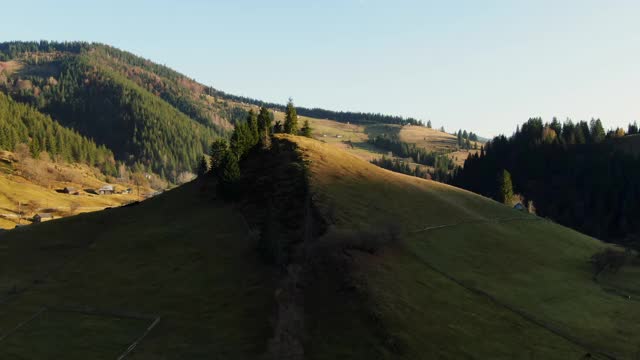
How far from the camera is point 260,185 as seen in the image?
11144 cm

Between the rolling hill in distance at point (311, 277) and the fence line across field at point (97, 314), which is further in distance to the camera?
the fence line across field at point (97, 314)

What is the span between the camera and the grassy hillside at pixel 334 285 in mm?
58125

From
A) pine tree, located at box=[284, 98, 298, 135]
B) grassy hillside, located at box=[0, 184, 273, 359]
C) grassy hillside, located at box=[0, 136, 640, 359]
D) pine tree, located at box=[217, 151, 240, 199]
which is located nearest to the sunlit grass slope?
grassy hillside, located at box=[0, 136, 640, 359]

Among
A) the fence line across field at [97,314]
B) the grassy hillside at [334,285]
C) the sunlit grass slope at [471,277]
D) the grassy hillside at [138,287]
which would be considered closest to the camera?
the grassy hillside at [334,285]

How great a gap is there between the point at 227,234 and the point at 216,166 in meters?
45.8

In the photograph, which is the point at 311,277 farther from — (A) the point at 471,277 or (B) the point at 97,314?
(B) the point at 97,314

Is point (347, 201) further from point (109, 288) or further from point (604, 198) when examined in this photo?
point (604, 198)

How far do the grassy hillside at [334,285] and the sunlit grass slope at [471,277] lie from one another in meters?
0.28

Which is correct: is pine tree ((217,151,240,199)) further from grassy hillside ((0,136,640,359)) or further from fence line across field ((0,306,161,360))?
fence line across field ((0,306,161,360))

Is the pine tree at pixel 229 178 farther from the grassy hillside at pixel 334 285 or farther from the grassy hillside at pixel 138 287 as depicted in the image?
the grassy hillside at pixel 138 287

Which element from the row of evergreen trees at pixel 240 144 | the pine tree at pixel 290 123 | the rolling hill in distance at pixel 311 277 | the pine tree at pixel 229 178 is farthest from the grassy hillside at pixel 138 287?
the pine tree at pixel 290 123

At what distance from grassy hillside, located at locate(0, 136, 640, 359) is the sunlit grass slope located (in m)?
0.28

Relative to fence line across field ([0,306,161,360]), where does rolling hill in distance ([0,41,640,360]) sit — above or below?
above

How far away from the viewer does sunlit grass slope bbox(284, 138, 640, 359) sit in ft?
192
